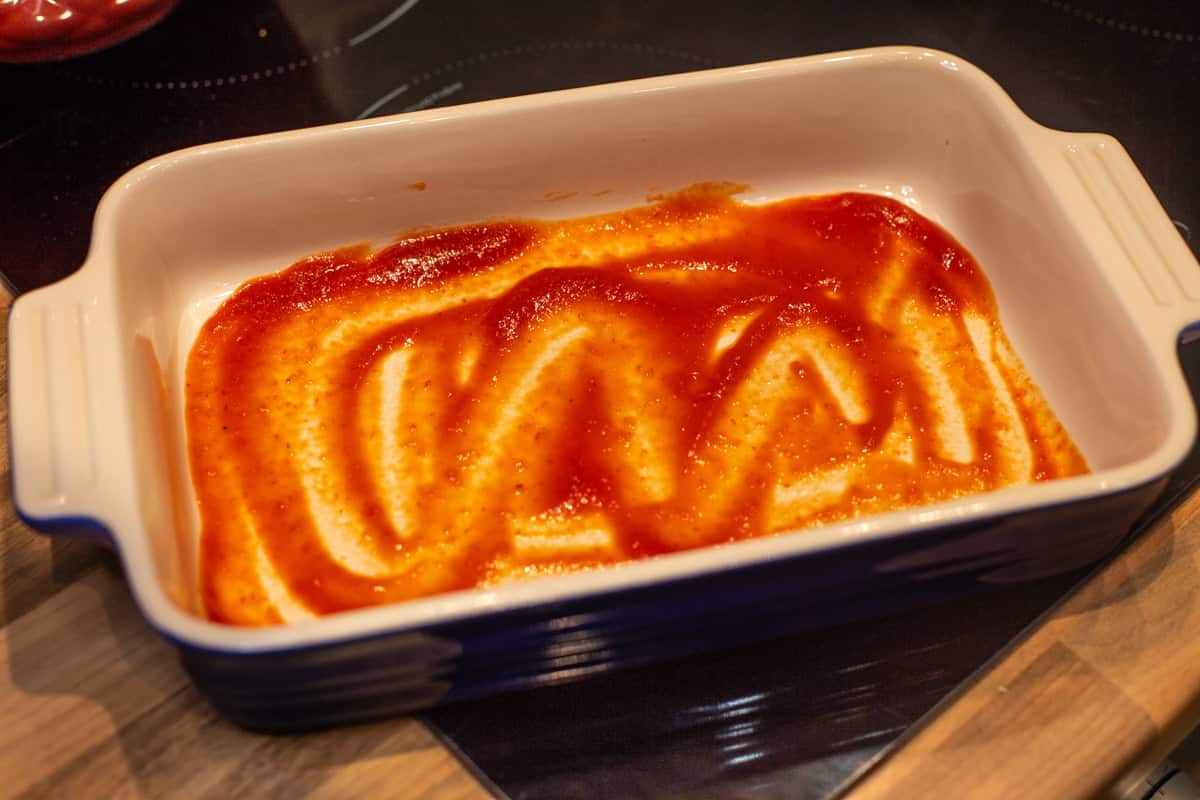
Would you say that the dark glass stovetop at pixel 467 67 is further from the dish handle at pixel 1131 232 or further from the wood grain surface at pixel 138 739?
the wood grain surface at pixel 138 739

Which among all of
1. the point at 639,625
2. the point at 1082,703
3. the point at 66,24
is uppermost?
the point at 66,24

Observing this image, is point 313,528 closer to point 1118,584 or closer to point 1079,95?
point 1118,584

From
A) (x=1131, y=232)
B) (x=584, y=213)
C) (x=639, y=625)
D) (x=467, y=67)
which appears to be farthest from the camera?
(x=467, y=67)

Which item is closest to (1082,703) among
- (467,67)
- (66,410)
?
(66,410)

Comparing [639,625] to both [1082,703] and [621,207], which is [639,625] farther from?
[621,207]

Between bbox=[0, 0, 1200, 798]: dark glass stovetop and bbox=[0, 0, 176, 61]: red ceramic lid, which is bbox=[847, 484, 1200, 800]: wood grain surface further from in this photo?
bbox=[0, 0, 176, 61]: red ceramic lid

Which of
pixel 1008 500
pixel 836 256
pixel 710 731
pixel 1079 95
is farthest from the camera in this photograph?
pixel 1079 95

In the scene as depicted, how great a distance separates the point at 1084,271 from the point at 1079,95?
485 millimetres

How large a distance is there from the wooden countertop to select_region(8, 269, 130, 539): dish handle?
0.52 ft

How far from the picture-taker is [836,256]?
1021 millimetres

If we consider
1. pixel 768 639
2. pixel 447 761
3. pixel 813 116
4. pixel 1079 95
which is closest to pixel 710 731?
pixel 768 639

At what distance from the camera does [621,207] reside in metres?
1.04

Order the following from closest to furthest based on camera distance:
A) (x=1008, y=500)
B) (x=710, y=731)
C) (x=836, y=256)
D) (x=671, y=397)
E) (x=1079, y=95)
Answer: (x=1008, y=500)
(x=710, y=731)
(x=671, y=397)
(x=836, y=256)
(x=1079, y=95)

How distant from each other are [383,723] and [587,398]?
0.31 m
